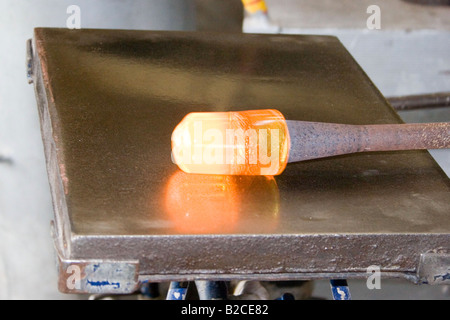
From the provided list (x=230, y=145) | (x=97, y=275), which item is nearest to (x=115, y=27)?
(x=230, y=145)

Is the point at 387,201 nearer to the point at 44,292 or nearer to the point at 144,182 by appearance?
the point at 144,182

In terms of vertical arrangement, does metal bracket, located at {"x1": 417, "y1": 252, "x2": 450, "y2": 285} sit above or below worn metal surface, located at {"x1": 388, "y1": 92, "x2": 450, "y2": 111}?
below

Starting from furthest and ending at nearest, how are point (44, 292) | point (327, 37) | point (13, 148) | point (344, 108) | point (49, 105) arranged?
point (44, 292), point (13, 148), point (327, 37), point (344, 108), point (49, 105)

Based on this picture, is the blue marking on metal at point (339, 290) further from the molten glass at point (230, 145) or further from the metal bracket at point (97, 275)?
the metal bracket at point (97, 275)

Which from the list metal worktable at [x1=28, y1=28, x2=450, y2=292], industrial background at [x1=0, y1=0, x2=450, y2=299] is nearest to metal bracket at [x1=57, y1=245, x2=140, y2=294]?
metal worktable at [x1=28, y1=28, x2=450, y2=292]

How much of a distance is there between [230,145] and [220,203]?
0.23 feet

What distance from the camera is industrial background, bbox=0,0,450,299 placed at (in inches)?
47.9

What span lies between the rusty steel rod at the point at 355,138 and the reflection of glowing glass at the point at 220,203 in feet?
0.18

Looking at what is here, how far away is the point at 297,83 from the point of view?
3.26ft

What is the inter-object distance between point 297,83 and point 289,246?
15.7 inches

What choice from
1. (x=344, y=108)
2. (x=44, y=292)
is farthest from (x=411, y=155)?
(x=44, y=292)

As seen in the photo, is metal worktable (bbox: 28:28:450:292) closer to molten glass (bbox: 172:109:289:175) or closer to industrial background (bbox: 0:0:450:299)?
molten glass (bbox: 172:109:289:175)

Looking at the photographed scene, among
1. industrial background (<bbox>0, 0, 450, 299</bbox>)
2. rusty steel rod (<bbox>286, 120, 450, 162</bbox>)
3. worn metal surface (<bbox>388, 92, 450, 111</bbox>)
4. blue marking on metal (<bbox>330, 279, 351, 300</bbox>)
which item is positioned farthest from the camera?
worn metal surface (<bbox>388, 92, 450, 111</bbox>)

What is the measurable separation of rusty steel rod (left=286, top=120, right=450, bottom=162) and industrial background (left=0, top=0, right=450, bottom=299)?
61cm
